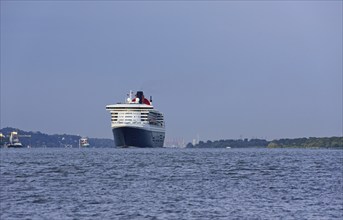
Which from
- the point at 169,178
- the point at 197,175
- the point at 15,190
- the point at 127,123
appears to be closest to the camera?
the point at 15,190

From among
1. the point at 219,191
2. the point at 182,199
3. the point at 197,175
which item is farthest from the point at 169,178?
the point at 182,199

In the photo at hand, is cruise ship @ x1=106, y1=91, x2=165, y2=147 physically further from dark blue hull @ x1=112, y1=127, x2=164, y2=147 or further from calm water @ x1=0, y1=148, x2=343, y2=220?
calm water @ x1=0, y1=148, x2=343, y2=220

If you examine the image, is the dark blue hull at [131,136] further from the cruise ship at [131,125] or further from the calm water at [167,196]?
the calm water at [167,196]

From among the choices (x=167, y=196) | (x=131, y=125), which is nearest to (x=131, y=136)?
(x=131, y=125)

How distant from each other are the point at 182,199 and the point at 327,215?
31.6 ft

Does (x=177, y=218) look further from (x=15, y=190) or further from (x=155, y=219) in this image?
(x=15, y=190)

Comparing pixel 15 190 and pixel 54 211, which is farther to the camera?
pixel 15 190

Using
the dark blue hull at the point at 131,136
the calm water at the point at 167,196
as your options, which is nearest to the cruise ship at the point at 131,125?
the dark blue hull at the point at 131,136

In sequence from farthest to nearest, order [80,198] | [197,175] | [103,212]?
[197,175], [80,198], [103,212]

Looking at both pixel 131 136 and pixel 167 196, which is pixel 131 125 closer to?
pixel 131 136

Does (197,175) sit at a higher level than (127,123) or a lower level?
lower

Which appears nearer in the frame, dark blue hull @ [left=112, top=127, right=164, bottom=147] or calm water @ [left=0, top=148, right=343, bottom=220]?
calm water @ [left=0, top=148, right=343, bottom=220]

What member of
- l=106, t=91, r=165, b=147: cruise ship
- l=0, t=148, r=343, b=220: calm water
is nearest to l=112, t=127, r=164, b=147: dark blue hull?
l=106, t=91, r=165, b=147: cruise ship

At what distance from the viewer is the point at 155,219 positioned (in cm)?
3581
